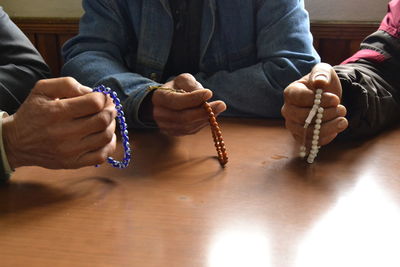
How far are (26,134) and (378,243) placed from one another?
471 millimetres

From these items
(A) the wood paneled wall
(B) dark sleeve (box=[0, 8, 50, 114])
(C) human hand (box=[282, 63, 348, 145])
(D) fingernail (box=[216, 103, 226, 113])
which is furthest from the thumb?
(A) the wood paneled wall

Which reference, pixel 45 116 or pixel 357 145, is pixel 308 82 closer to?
pixel 357 145

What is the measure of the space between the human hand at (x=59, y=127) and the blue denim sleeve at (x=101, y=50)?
275 mm

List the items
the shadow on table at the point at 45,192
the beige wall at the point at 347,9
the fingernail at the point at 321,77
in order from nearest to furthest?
1. the shadow on table at the point at 45,192
2. the fingernail at the point at 321,77
3. the beige wall at the point at 347,9

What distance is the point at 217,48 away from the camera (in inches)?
41.8

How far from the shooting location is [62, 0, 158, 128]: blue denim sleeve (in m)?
0.95

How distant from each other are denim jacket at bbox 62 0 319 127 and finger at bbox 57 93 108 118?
0.87 feet

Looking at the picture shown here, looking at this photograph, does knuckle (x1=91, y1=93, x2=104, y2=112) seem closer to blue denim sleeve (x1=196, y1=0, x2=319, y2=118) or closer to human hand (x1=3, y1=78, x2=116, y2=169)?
human hand (x1=3, y1=78, x2=116, y2=169)

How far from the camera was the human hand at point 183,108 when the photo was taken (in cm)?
80

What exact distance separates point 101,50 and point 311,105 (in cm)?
53

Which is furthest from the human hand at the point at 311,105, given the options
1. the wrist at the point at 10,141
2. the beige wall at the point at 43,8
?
the beige wall at the point at 43,8

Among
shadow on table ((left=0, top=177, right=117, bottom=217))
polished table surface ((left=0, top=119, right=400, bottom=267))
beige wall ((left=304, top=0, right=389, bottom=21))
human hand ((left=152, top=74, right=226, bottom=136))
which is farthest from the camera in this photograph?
beige wall ((left=304, top=0, right=389, bottom=21))

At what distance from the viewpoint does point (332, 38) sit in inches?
62.2

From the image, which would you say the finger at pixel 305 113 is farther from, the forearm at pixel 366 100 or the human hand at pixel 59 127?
the human hand at pixel 59 127
